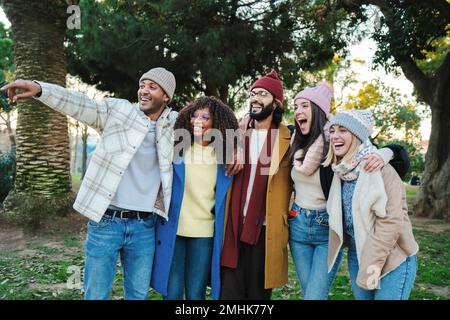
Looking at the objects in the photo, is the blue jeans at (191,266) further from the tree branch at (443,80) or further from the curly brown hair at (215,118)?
the tree branch at (443,80)

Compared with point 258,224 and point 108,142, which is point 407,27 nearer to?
point 258,224

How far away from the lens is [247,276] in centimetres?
Result: 307

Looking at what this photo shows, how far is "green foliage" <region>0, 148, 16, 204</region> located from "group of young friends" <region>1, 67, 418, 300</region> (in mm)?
8404

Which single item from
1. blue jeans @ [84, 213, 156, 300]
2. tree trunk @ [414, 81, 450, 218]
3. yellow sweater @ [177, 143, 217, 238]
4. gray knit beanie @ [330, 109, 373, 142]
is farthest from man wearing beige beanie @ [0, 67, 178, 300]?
tree trunk @ [414, 81, 450, 218]

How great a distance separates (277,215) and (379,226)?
74 cm

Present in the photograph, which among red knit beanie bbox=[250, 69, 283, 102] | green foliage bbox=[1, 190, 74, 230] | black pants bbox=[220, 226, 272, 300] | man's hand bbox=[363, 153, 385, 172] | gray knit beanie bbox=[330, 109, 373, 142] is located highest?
red knit beanie bbox=[250, 69, 283, 102]

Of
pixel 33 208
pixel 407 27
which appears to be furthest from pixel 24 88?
pixel 407 27

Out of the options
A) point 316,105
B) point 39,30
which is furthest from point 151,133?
point 39,30

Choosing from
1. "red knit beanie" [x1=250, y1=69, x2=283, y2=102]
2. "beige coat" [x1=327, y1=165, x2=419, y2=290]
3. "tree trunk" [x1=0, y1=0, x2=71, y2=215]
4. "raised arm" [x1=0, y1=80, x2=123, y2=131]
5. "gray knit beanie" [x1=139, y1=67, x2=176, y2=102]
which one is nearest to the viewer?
"beige coat" [x1=327, y1=165, x2=419, y2=290]

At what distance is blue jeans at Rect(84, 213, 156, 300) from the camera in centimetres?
284

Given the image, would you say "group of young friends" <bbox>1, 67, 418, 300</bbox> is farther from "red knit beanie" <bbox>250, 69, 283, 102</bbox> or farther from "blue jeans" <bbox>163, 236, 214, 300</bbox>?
"red knit beanie" <bbox>250, 69, 283, 102</bbox>

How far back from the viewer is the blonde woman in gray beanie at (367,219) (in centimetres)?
252

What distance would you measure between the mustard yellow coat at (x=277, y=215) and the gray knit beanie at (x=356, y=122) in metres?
0.51
